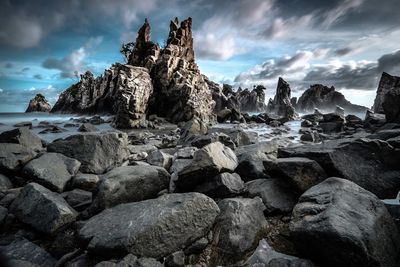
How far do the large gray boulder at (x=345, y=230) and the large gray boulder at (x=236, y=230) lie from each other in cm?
86

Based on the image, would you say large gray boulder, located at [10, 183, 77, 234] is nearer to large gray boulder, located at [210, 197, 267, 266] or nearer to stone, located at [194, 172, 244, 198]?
stone, located at [194, 172, 244, 198]

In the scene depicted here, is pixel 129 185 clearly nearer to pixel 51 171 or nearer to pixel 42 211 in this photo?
pixel 42 211

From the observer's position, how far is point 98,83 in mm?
72750

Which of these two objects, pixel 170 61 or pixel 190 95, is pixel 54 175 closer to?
pixel 190 95

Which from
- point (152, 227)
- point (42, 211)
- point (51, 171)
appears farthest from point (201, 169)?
point (51, 171)

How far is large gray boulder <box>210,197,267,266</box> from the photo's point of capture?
4641mm

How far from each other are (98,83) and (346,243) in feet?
253

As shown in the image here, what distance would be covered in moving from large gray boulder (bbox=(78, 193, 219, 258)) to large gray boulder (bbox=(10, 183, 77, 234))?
35.9 inches

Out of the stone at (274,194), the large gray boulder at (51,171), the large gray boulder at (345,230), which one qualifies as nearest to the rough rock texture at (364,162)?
the stone at (274,194)

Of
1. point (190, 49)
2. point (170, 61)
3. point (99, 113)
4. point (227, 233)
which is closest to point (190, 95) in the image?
point (170, 61)

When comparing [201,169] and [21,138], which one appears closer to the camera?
[201,169]

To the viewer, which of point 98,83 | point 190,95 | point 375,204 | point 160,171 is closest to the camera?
point 375,204

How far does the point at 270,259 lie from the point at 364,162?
159 inches

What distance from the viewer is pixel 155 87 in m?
52.1
